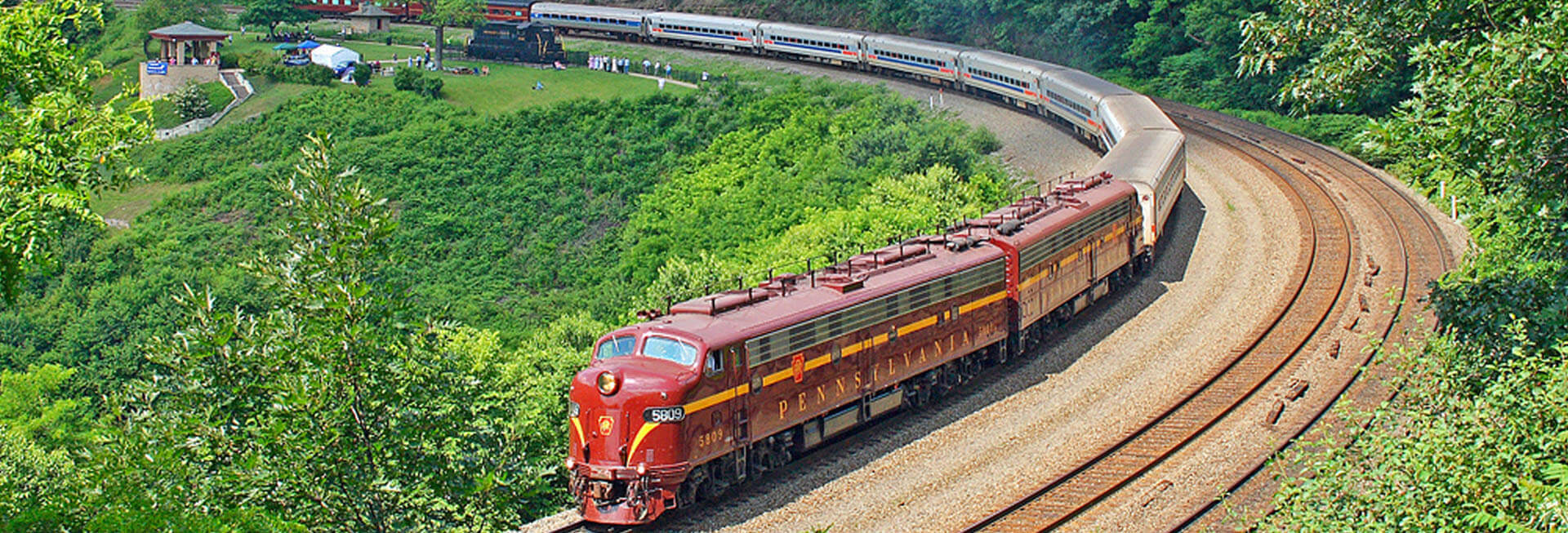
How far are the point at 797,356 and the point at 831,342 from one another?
1.07m

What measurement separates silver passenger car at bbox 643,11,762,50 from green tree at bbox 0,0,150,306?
7821 centimetres

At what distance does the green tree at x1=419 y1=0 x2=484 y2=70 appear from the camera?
314 feet

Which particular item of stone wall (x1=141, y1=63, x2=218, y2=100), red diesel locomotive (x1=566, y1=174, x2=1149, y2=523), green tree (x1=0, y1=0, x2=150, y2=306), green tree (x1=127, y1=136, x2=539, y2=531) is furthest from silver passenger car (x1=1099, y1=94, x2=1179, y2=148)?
stone wall (x1=141, y1=63, x2=218, y2=100)

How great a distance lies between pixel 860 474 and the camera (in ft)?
91.2

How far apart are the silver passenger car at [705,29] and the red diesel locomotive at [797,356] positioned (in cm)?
6010

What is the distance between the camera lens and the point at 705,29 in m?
97.9

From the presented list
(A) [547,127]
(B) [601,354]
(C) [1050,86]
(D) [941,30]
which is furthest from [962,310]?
(D) [941,30]

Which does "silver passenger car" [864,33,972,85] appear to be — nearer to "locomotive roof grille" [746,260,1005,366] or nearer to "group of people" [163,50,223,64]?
"group of people" [163,50,223,64]

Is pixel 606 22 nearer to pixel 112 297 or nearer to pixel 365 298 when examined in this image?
pixel 112 297

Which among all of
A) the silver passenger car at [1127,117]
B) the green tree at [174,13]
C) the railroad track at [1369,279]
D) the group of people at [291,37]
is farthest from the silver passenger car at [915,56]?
the green tree at [174,13]

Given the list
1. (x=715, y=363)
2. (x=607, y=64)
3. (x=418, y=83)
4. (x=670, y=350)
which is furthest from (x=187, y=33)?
(x=715, y=363)

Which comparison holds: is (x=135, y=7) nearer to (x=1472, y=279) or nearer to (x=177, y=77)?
(x=177, y=77)

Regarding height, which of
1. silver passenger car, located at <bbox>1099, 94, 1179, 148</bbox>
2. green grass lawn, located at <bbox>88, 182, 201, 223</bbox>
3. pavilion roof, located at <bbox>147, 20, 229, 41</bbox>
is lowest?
green grass lawn, located at <bbox>88, 182, 201, 223</bbox>

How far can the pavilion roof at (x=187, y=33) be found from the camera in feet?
299
